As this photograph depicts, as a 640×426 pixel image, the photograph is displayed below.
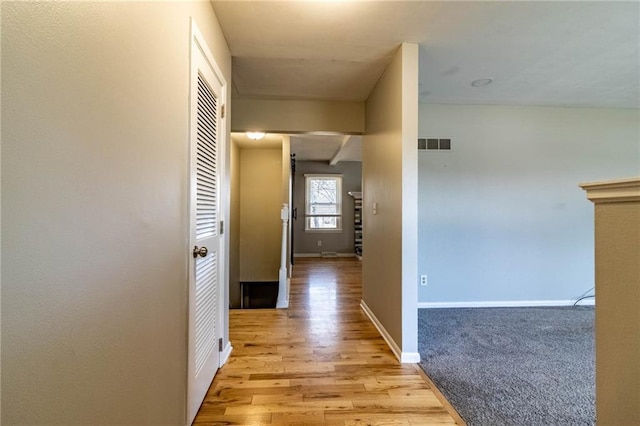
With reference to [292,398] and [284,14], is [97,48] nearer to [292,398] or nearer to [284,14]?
[284,14]

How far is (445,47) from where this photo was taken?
2.21 m

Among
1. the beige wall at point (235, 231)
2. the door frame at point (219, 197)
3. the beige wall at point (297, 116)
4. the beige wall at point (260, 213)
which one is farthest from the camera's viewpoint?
the beige wall at point (260, 213)

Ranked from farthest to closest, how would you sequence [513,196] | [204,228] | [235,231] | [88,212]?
[235,231], [513,196], [204,228], [88,212]

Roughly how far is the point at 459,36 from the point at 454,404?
245 cm

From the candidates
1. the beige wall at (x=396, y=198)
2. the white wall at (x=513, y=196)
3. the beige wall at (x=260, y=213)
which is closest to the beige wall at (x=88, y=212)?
the beige wall at (x=396, y=198)

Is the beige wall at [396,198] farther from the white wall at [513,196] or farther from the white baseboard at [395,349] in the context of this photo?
the white wall at [513,196]

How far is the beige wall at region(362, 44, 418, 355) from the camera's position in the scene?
2.15 meters

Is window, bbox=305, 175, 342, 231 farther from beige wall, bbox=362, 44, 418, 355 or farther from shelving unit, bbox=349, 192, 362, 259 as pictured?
beige wall, bbox=362, 44, 418, 355

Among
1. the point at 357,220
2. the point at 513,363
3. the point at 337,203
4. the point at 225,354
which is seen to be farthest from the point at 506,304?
the point at 337,203

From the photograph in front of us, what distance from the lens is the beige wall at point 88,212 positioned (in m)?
0.54

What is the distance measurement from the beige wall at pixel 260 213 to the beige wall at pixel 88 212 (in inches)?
161

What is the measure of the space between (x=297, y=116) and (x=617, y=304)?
306cm

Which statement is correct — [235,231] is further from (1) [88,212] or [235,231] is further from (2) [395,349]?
(1) [88,212]

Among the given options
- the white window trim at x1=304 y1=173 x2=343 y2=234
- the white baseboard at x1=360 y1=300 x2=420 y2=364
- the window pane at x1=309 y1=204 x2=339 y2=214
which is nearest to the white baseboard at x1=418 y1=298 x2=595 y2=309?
the white baseboard at x1=360 y1=300 x2=420 y2=364
